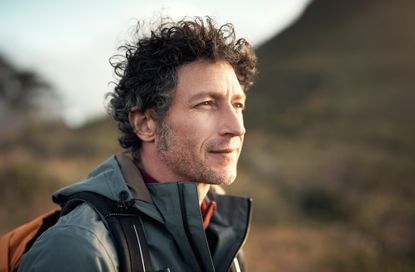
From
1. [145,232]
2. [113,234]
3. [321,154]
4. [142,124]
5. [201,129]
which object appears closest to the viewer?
[113,234]

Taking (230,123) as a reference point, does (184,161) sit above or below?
below

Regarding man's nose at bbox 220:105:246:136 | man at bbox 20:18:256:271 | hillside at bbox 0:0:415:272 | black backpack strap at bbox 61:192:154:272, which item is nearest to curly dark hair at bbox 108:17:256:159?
man at bbox 20:18:256:271

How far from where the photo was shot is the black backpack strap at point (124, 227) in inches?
79.0

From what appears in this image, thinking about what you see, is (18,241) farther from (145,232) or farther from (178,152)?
(178,152)

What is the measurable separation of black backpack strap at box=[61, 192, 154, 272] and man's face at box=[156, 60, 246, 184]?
579 millimetres

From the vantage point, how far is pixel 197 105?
2.75 metres

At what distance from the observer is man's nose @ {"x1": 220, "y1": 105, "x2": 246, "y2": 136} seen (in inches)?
107

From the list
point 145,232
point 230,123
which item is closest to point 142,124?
point 230,123

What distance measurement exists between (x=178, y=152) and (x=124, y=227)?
0.75m

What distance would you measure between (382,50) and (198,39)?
38004 mm

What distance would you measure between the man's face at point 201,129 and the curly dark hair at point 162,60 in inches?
3.1

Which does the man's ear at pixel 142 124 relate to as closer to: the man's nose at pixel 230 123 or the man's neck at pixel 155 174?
the man's neck at pixel 155 174

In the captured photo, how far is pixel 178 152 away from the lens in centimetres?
274

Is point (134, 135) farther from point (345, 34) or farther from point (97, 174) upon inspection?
point (345, 34)
